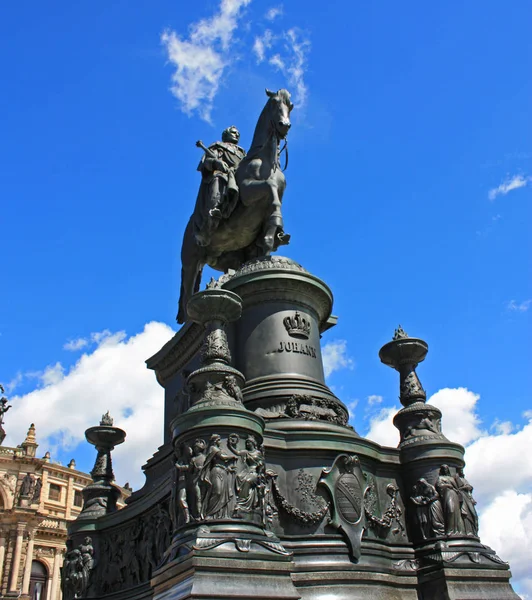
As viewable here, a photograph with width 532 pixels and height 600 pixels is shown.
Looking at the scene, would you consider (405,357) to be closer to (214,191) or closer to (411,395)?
(411,395)

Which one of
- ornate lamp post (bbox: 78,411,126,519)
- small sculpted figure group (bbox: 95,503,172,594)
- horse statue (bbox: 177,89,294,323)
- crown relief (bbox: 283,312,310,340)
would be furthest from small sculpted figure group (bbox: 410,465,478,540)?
ornate lamp post (bbox: 78,411,126,519)

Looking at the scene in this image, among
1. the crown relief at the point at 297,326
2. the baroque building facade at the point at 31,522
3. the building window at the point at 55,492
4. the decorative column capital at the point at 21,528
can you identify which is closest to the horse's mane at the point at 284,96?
the crown relief at the point at 297,326

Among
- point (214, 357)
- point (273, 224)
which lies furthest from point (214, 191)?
point (214, 357)

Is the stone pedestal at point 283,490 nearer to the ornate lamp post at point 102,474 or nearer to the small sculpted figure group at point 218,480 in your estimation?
the small sculpted figure group at point 218,480

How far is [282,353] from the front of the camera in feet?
33.8

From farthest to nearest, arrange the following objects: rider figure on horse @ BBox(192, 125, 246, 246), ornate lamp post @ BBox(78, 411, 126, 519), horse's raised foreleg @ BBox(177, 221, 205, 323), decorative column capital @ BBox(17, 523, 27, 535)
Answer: decorative column capital @ BBox(17, 523, 27, 535)
horse's raised foreleg @ BBox(177, 221, 205, 323)
rider figure on horse @ BBox(192, 125, 246, 246)
ornate lamp post @ BBox(78, 411, 126, 519)

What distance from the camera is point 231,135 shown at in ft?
48.5

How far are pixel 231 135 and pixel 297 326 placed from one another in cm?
599

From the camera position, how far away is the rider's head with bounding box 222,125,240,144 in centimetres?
1475

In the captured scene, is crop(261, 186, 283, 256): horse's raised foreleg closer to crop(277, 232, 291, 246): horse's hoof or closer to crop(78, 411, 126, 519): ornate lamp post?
crop(277, 232, 291, 246): horse's hoof

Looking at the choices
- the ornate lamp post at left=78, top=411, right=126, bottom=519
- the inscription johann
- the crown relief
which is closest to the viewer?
the inscription johann

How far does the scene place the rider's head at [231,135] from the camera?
581 inches

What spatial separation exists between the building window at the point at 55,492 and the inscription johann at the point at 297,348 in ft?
201

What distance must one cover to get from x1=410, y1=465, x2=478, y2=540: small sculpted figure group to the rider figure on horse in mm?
6220
